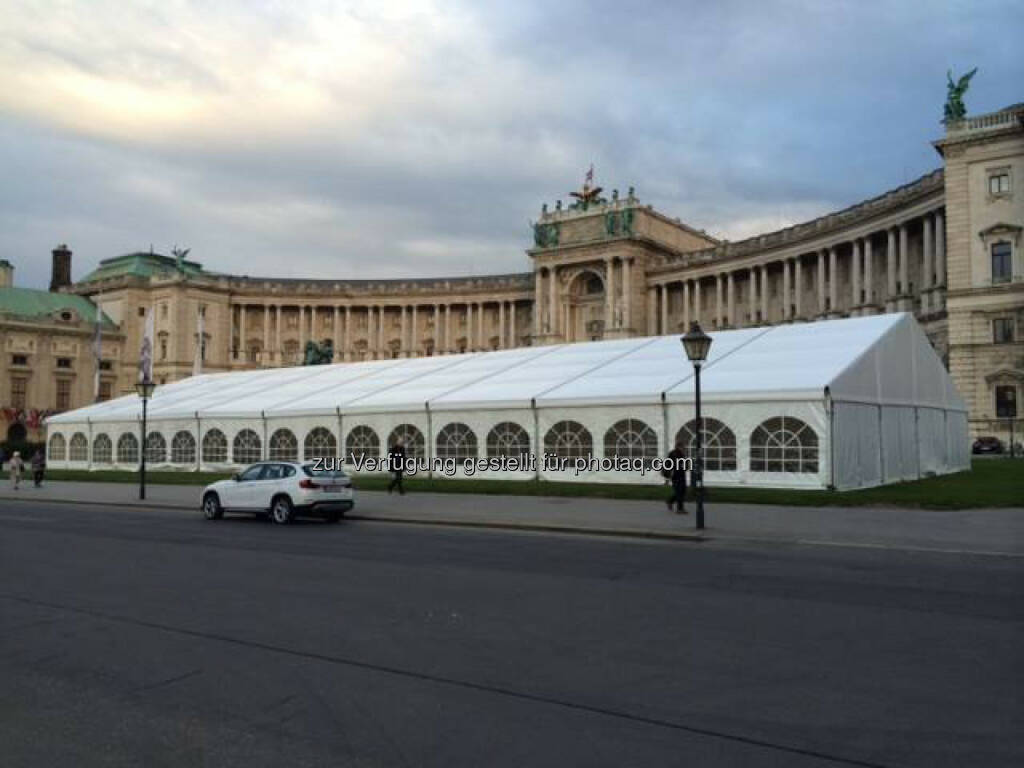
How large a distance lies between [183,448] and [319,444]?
10310mm

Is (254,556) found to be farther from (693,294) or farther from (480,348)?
(480,348)

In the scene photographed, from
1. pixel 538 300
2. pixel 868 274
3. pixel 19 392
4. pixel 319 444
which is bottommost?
pixel 319 444

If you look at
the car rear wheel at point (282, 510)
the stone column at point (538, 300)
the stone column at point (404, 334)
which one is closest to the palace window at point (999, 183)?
the car rear wheel at point (282, 510)

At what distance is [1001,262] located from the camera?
58938 millimetres

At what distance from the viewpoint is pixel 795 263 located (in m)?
87.2

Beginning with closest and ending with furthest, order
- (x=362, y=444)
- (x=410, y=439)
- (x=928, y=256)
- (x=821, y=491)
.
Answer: (x=821, y=491), (x=410, y=439), (x=362, y=444), (x=928, y=256)

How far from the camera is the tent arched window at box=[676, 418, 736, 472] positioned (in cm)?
2806

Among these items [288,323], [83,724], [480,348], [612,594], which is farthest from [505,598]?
[288,323]

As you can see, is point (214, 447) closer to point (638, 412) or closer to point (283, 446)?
point (283, 446)

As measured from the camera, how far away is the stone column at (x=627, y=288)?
334 ft

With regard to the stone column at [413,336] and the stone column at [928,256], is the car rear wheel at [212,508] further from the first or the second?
the stone column at [413,336]

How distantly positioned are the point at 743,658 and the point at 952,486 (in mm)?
23143

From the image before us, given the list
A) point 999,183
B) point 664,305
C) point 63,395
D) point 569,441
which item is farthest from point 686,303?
point 63,395

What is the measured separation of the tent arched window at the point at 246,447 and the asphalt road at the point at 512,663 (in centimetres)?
2700
